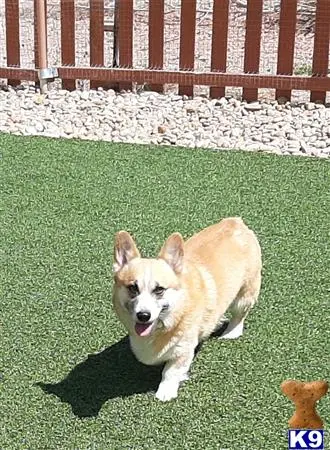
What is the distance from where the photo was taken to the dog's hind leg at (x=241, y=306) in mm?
3236

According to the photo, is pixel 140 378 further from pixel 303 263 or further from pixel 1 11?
pixel 1 11

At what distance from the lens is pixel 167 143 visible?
615cm

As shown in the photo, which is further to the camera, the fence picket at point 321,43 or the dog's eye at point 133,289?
the fence picket at point 321,43

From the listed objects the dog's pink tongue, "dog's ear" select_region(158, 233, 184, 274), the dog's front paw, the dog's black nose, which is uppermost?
"dog's ear" select_region(158, 233, 184, 274)

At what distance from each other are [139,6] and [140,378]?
27.7 feet

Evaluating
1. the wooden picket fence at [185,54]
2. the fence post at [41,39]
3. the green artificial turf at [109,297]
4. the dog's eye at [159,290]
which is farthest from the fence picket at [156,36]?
the dog's eye at [159,290]

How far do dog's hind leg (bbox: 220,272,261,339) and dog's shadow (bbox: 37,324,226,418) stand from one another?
0.18 m

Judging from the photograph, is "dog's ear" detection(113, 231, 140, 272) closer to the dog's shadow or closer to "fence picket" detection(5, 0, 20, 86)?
the dog's shadow

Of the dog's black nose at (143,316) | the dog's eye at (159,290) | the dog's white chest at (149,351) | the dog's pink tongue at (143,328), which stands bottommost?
the dog's white chest at (149,351)

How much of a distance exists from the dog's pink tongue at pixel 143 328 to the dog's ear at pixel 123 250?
224 millimetres

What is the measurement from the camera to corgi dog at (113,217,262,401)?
2.68m

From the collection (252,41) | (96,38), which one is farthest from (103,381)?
(96,38)

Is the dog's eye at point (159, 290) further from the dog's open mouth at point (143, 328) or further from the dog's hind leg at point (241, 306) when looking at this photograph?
the dog's hind leg at point (241, 306)

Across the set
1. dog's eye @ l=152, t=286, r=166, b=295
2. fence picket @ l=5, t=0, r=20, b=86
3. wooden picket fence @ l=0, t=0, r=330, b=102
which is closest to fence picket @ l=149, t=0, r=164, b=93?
wooden picket fence @ l=0, t=0, r=330, b=102
